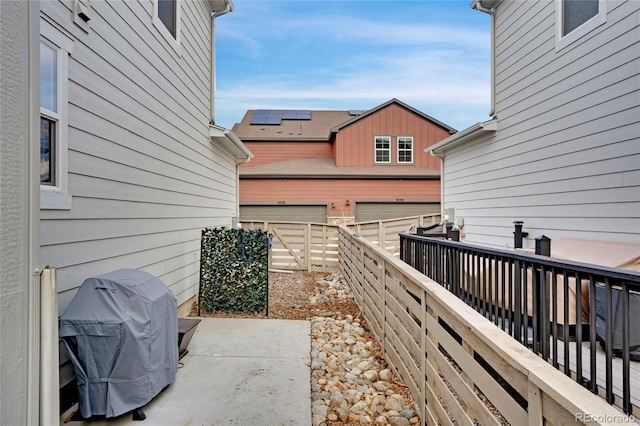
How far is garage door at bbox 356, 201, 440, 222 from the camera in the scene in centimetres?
1459

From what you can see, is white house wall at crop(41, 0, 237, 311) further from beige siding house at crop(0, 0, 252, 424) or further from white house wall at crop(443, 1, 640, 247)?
white house wall at crop(443, 1, 640, 247)

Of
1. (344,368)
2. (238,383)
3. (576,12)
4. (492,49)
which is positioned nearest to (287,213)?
(492,49)

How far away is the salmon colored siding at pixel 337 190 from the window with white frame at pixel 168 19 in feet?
31.6

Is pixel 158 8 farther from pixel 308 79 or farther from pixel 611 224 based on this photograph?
pixel 308 79

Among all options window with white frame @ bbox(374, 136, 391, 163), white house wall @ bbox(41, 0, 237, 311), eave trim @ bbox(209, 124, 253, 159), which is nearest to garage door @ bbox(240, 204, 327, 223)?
window with white frame @ bbox(374, 136, 391, 163)

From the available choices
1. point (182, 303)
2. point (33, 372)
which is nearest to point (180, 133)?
point (182, 303)

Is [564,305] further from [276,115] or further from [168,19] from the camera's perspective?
[276,115]

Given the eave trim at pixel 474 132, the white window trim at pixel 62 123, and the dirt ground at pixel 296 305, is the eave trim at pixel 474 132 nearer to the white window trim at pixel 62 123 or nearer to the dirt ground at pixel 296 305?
the dirt ground at pixel 296 305

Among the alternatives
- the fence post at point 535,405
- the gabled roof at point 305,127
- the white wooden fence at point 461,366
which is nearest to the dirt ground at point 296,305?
the white wooden fence at point 461,366

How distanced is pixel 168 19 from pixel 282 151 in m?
12.2

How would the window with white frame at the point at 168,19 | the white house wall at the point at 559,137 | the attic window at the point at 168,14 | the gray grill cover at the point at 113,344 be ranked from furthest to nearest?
the attic window at the point at 168,14 < the window with white frame at the point at 168,19 < the white house wall at the point at 559,137 < the gray grill cover at the point at 113,344

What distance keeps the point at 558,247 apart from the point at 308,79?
1006 inches

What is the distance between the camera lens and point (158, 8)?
179 inches

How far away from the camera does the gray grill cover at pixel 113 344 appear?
7.56ft
